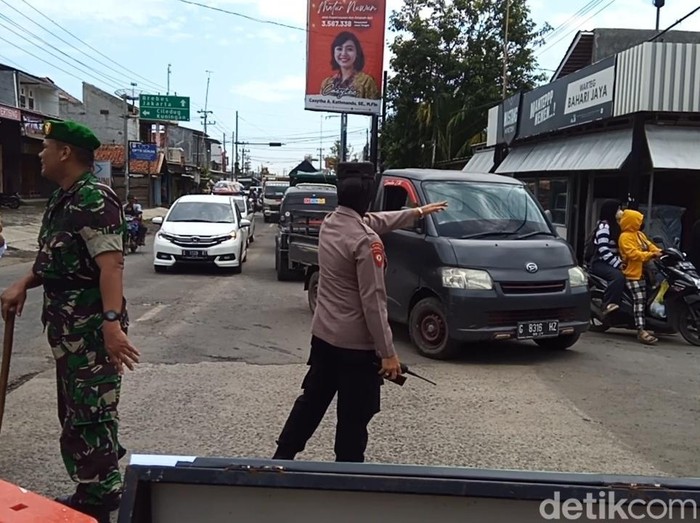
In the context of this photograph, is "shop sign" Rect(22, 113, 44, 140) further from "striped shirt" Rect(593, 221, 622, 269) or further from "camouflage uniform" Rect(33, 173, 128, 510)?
"camouflage uniform" Rect(33, 173, 128, 510)

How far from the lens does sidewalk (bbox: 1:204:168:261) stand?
2101 cm

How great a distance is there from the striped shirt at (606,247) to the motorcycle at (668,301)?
27cm

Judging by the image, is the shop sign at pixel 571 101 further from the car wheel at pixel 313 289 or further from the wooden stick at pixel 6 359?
the wooden stick at pixel 6 359

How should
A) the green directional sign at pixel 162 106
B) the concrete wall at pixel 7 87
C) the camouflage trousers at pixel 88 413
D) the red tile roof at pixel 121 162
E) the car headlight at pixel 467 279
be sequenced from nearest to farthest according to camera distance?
1. the camouflage trousers at pixel 88 413
2. the car headlight at pixel 467 279
3. the concrete wall at pixel 7 87
4. the green directional sign at pixel 162 106
5. the red tile roof at pixel 121 162

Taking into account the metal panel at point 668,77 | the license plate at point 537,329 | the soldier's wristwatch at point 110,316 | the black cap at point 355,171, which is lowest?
the license plate at point 537,329

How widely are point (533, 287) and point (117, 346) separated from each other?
4976 mm

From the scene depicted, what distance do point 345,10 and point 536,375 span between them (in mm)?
22013

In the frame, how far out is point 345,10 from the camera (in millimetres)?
26297

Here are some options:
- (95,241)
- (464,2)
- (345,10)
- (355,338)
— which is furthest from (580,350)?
(464,2)

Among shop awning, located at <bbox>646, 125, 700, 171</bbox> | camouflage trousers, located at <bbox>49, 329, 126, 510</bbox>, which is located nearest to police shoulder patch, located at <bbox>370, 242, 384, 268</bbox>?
camouflage trousers, located at <bbox>49, 329, 126, 510</bbox>

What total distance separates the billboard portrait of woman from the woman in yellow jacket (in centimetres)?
1917

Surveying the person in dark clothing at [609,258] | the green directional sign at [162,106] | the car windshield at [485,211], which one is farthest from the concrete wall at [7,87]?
the person in dark clothing at [609,258]

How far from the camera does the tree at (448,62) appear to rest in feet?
111

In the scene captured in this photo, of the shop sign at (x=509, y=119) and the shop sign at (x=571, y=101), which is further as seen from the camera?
the shop sign at (x=509, y=119)
